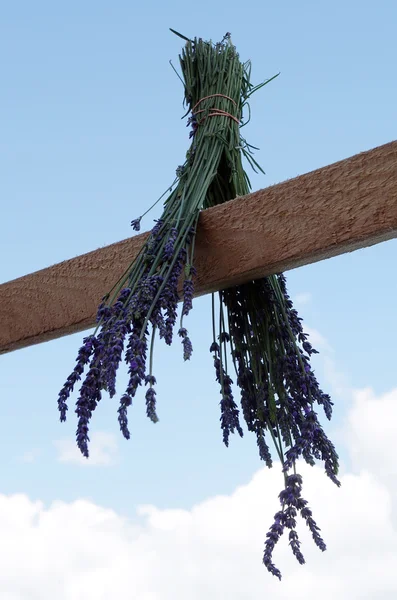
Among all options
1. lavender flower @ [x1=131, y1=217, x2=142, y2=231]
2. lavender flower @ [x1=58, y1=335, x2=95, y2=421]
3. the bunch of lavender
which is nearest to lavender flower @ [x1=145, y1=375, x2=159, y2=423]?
the bunch of lavender

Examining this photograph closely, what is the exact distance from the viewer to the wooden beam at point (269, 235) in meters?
1.06

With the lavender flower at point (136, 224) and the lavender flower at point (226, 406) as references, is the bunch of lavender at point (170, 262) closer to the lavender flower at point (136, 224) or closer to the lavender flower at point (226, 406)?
the lavender flower at point (136, 224)

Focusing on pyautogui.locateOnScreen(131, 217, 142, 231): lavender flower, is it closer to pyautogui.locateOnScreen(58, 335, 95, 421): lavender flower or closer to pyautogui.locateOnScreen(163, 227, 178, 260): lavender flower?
pyautogui.locateOnScreen(163, 227, 178, 260): lavender flower

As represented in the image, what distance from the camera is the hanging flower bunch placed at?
989 mm

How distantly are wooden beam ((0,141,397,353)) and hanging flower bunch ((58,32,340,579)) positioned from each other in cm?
5

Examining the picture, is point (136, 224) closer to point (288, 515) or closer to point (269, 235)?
point (269, 235)

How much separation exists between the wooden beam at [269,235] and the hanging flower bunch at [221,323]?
0.05 m

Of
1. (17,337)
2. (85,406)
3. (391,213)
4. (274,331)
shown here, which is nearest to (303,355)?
(274,331)

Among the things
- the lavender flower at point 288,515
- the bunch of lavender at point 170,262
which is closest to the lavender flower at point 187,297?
the bunch of lavender at point 170,262

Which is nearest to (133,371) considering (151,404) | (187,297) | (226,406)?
(151,404)

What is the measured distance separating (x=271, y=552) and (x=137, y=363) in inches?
12.9

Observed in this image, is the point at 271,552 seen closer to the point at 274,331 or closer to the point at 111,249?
the point at 274,331

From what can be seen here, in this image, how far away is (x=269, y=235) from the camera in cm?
115

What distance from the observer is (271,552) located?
1.03 metres
